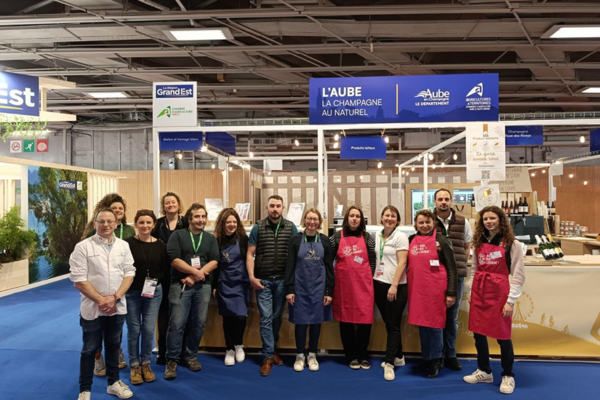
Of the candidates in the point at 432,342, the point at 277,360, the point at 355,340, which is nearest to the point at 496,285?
the point at 432,342

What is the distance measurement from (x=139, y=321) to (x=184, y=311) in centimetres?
37

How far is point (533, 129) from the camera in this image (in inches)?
277

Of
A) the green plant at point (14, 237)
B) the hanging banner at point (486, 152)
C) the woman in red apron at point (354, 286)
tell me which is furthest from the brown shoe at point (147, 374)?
the green plant at point (14, 237)

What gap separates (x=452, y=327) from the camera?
12.2ft

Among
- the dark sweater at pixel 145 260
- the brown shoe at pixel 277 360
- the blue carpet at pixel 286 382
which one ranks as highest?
the dark sweater at pixel 145 260

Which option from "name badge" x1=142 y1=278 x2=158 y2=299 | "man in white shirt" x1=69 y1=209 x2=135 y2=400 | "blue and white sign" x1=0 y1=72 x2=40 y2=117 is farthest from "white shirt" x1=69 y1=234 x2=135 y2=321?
"blue and white sign" x1=0 y1=72 x2=40 y2=117

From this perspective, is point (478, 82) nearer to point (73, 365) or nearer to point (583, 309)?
point (583, 309)

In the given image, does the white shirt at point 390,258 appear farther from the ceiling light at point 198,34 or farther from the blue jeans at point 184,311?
the ceiling light at point 198,34

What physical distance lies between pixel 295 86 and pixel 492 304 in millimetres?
6633

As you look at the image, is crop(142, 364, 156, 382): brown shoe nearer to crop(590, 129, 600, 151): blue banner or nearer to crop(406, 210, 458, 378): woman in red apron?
crop(406, 210, 458, 378): woman in red apron

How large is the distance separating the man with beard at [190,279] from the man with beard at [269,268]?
1.20ft

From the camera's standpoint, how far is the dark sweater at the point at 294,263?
3.72 m

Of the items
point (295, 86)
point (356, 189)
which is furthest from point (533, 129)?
point (295, 86)

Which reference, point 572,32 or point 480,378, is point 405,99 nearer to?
point 480,378
